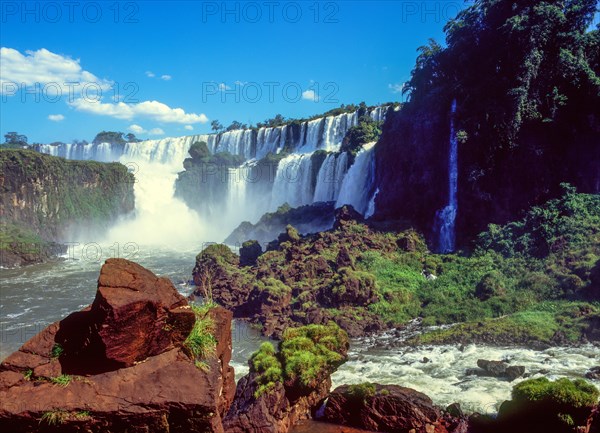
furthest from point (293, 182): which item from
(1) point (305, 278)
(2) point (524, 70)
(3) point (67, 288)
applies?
(2) point (524, 70)

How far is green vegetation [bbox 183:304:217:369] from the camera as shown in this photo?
727cm

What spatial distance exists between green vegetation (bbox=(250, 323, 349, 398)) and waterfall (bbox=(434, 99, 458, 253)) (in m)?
20.7

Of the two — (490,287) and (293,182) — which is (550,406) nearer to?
(490,287)

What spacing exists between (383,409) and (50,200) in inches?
2035

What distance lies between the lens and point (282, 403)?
13.0m

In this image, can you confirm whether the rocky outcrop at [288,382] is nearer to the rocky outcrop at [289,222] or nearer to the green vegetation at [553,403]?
the green vegetation at [553,403]

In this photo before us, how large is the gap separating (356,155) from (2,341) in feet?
104

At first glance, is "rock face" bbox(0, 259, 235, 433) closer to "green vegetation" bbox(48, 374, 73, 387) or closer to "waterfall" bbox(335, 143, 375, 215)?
"green vegetation" bbox(48, 374, 73, 387)

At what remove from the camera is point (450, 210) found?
3403cm

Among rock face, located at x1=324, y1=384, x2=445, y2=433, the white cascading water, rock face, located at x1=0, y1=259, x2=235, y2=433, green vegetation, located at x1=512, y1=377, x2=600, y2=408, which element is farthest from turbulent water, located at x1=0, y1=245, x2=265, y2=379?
the white cascading water

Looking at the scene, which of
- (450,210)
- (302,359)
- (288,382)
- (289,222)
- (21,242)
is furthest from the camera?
(289,222)

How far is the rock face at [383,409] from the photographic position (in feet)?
41.1

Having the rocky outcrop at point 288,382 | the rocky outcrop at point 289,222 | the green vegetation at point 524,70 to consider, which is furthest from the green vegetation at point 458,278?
the rocky outcrop at point 289,222

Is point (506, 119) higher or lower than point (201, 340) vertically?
higher
